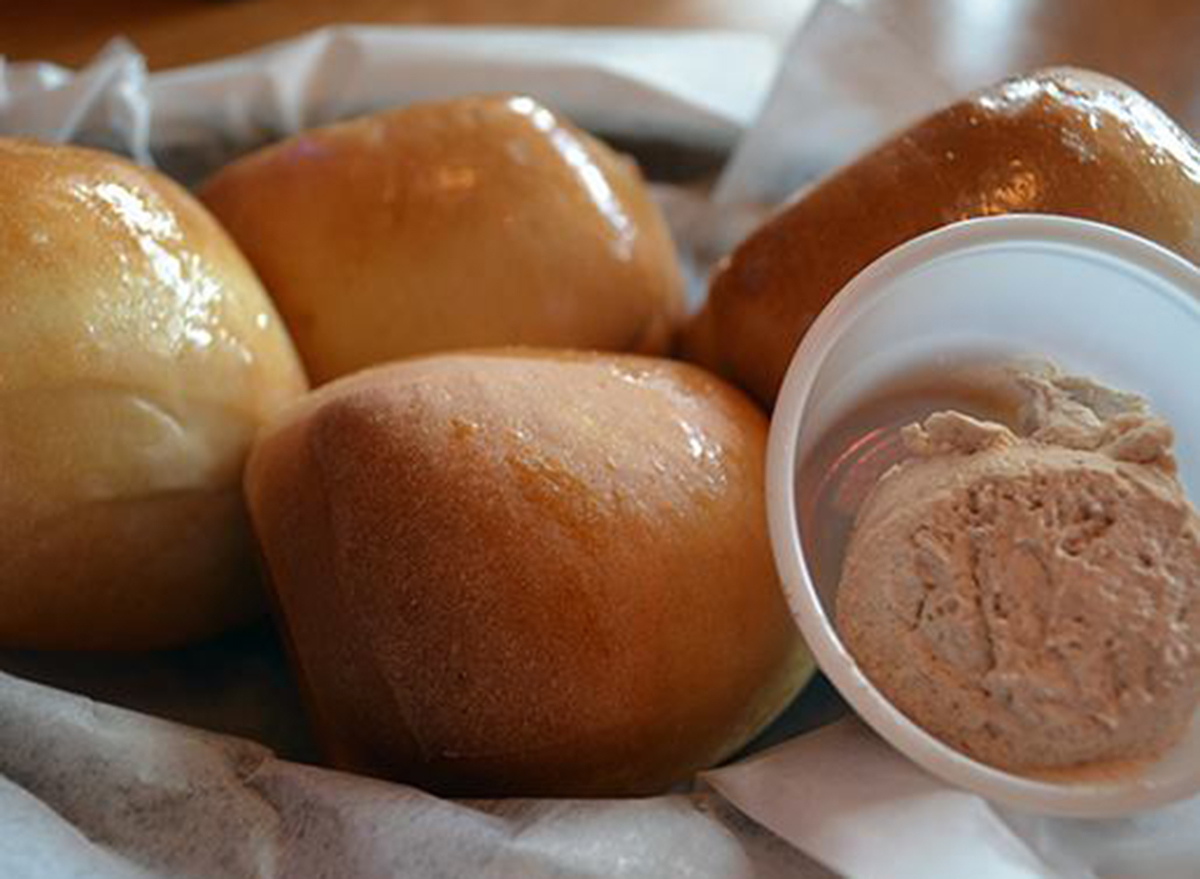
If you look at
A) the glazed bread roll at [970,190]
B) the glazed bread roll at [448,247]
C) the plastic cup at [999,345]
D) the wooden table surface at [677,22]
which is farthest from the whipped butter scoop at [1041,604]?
the wooden table surface at [677,22]

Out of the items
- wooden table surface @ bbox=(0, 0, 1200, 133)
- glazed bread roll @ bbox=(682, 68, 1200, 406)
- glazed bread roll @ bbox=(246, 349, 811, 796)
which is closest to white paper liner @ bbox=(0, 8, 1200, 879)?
glazed bread roll @ bbox=(246, 349, 811, 796)

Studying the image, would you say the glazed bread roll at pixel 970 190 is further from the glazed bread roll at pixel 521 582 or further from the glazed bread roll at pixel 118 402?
the glazed bread roll at pixel 118 402

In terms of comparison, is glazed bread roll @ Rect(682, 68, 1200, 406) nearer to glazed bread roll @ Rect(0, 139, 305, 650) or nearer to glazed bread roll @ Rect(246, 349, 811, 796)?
glazed bread roll @ Rect(246, 349, 811, 796)

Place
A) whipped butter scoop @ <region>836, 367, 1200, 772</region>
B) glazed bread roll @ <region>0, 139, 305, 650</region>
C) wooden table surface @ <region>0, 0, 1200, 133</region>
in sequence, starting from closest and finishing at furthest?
whipped butter scoop @ <region>836, 367, 1200, 772</region> < glazed bread roll @ <region>0, 139, 305, 650</region> < wooden table surface @ <region>0, 0, 1200, 133</region>

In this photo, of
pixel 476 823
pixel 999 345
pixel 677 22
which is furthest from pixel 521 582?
pixel 677 22

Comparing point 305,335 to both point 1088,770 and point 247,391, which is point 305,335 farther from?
point 1088,770
